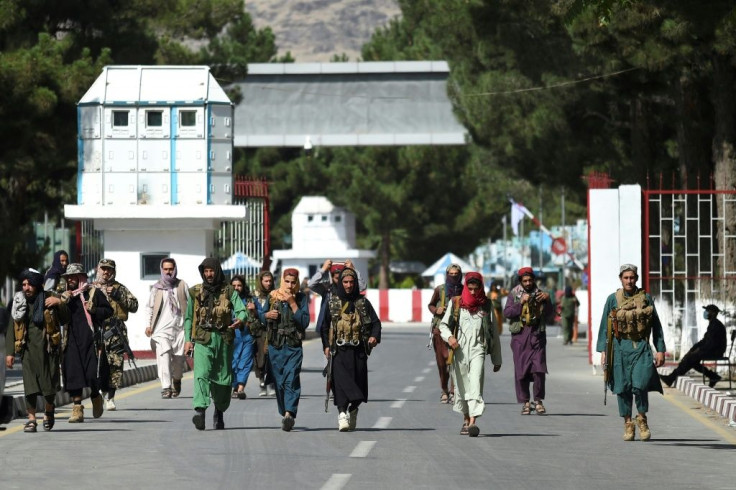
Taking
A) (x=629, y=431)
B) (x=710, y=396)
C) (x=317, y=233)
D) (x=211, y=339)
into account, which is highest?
(x=317, y=233)

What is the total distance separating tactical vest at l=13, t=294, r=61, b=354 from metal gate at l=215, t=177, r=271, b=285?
59.0 ft

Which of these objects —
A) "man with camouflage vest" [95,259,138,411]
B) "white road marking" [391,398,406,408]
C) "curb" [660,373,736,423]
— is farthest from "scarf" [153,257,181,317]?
"curb" [660,373,736,423]

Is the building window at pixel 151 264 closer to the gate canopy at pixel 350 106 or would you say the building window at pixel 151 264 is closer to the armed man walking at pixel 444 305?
the armed man walking at pixel 444 305

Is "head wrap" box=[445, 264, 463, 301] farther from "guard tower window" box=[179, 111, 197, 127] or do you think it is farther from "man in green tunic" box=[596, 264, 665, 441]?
"guard tower window" box=[179, 111, 197, 127]

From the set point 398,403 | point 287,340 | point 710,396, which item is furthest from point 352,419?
point 710,396

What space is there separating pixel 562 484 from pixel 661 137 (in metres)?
29.1

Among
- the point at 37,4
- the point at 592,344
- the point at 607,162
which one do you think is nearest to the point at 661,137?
the point at 607,162

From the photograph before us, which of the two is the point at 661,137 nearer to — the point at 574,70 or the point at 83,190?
the point at 574,70

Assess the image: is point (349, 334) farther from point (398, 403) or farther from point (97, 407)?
point (398, 403)

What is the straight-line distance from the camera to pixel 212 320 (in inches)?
672

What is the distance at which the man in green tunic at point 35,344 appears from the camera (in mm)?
17125

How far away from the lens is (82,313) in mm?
18016

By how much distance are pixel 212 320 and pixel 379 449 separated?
281 cm

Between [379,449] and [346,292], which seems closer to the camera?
[379,449]
